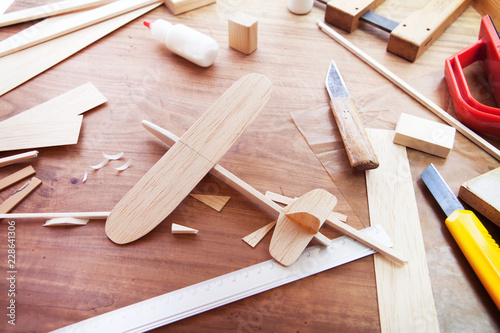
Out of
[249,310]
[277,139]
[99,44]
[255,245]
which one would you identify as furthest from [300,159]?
[99,44]

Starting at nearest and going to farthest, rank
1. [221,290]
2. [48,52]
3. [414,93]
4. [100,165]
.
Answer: [221,290] < [100,165] < [414,93] < [48,52]

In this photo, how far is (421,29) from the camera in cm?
120

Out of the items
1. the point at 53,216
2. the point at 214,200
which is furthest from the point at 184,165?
the point at 53,216

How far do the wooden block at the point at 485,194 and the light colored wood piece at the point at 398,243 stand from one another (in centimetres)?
12

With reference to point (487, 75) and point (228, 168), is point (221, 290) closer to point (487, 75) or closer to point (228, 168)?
point (228, 168)

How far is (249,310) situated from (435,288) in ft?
1.34

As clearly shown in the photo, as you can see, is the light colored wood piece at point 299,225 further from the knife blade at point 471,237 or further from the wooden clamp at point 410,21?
the wooden clamp at point 410,21

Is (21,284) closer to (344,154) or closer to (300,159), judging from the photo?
(300,159)

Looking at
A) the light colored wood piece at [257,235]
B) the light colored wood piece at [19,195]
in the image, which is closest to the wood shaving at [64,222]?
the light colored wood piece at [19,195]

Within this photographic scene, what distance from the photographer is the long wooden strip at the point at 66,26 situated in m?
1.26

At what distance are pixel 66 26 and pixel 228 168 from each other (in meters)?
0.85

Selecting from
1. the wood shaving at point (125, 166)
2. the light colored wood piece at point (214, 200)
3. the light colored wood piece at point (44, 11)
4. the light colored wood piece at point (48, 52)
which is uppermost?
the light colored wood piece at point (44, 11)

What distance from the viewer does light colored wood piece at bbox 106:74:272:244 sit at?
854 millimetres

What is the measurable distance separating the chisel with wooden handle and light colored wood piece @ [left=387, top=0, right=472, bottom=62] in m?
0.23
